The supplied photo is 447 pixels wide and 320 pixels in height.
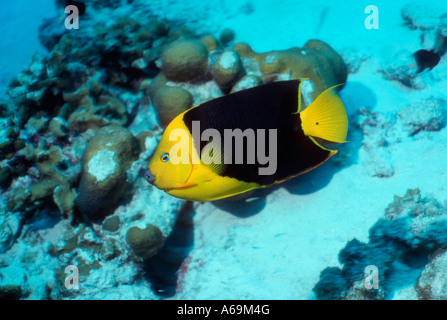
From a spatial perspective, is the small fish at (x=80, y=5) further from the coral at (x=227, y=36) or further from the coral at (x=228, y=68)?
the coral at (x=228, y=68)

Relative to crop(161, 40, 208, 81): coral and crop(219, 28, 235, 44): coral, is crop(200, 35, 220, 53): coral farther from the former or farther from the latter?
crop(219, 28, 235, 44): coral

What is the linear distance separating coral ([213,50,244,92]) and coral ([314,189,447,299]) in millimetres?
1858

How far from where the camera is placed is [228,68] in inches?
101

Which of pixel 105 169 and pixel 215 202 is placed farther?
pixel 215 202

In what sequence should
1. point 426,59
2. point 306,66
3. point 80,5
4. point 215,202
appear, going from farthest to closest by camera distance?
point 80,5 → point 426,59 → point 215,202 → point 306,66

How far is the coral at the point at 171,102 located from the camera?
2566 millimetres

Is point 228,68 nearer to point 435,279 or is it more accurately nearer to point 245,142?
point 245,142

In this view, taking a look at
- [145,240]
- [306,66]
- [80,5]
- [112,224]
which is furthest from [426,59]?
[80,5]

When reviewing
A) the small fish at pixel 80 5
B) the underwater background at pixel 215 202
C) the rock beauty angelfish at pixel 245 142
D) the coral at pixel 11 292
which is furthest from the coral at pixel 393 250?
the small fish at pixel 80 5

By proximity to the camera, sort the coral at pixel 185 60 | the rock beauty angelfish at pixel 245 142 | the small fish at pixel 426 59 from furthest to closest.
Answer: the small fish at pixel 426 59, the coral at pixel 185 60, the rock beauty angelfish at pixel 245 142

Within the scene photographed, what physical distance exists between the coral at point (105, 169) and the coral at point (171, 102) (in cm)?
40

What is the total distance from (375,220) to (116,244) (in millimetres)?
2438

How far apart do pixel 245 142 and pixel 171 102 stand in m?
1.23

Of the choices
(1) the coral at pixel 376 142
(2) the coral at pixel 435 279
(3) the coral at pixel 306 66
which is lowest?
(2) the coral at pixel 435 279
